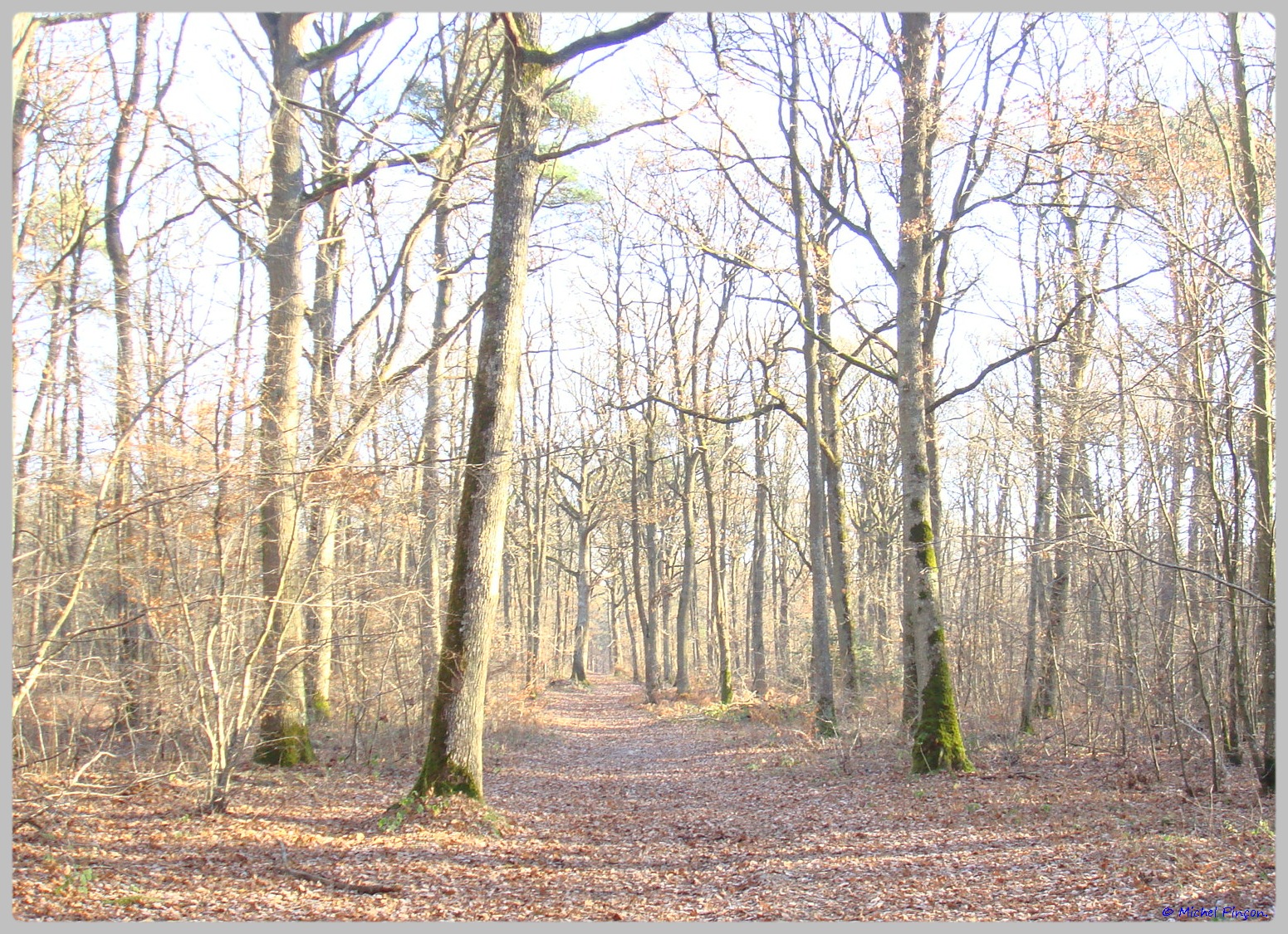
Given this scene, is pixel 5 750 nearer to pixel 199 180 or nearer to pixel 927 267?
pixel 199 180

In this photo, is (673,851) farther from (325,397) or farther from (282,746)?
(325,397)

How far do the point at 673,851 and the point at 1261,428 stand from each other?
6897mm

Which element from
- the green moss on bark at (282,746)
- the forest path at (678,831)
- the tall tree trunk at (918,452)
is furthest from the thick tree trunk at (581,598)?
the tall tree trunk at (918,452)

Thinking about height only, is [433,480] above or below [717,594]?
above

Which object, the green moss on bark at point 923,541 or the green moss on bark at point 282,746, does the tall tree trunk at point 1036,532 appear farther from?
the green moss on bark at point 282,746

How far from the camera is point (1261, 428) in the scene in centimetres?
774

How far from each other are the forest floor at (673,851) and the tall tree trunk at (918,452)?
20.2 inches

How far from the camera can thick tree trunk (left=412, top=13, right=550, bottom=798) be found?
7.35 metres

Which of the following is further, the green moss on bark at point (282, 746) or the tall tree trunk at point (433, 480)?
the tall tree trunk at point (433, 480)

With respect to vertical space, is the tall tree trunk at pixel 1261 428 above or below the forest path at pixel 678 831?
above

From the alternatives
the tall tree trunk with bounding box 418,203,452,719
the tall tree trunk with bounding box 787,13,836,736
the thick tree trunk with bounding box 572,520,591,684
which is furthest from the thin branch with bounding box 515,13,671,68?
the thick tree trunk with bounding box 572,520,591,684

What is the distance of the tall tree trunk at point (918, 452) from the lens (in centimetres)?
902

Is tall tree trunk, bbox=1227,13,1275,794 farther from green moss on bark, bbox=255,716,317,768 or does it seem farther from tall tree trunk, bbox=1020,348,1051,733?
green moss on bark, bbox=255,716,317,768

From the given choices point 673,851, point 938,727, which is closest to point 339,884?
point 673,851
